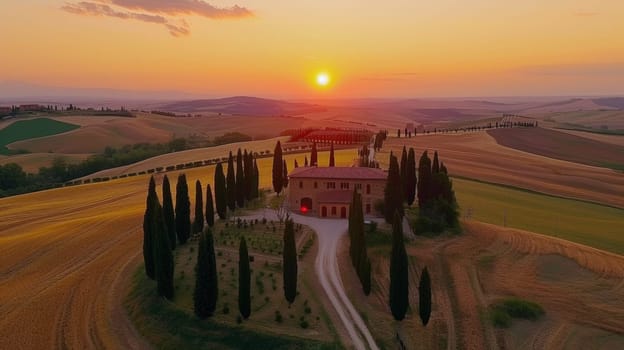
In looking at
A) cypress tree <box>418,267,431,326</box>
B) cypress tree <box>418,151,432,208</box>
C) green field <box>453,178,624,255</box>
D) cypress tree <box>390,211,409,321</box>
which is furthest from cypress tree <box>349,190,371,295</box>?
green field <box>453,178,624,255</box>

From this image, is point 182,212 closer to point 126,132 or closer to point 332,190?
point 332,190

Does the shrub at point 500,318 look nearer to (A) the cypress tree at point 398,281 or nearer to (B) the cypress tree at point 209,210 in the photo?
(A) the cypress tree at point 398,281

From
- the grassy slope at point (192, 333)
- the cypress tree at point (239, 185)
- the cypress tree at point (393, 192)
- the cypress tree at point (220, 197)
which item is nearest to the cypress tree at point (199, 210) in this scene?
the cypress tree at point (220, 197)

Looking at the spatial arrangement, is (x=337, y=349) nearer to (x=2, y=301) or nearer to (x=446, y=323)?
(x=446, y=323)

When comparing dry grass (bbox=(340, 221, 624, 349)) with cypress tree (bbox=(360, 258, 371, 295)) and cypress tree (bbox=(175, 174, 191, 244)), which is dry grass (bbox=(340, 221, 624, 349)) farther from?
cypress tree (bbox=(175, 174, 191, 244))

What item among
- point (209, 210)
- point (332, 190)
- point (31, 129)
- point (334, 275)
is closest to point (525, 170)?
point (332, 190)
